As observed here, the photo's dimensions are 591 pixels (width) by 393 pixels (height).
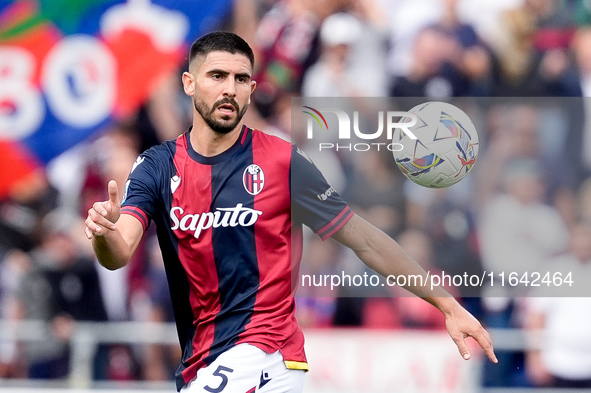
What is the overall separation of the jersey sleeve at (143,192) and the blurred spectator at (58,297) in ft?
16.5

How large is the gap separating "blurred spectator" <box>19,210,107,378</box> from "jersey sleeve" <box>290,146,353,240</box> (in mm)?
5305

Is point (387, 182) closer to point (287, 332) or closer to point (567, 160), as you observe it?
point (567, 160)

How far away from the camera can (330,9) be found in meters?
9.20

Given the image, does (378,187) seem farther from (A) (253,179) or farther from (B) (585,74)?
(A) (253,179)

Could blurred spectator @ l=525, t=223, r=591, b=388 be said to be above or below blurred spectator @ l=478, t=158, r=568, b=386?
below

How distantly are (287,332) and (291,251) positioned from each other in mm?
424

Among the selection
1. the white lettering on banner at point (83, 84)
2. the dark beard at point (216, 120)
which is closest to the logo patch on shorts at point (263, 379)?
the dark beard at point (216, 120)

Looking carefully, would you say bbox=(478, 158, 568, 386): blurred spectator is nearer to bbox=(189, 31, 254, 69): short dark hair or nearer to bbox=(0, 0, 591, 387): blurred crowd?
bbox=(0, 0, 591, 387): blurred crowd

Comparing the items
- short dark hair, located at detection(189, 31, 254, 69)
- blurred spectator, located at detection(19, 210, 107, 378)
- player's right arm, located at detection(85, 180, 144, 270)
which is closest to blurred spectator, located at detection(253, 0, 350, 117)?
blurred spectator, located at detection(19, 210, 107, 378)

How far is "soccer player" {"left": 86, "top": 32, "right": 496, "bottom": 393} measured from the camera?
4059 millimetres

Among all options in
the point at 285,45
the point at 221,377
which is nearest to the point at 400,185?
the point at 285,45

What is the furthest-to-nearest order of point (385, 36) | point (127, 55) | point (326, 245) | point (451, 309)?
point (127, 55) < point (385, 36) < point (326, 245) < point (451, 309)

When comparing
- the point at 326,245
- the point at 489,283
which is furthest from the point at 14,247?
the point at 489,283

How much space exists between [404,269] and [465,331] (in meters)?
0.44
